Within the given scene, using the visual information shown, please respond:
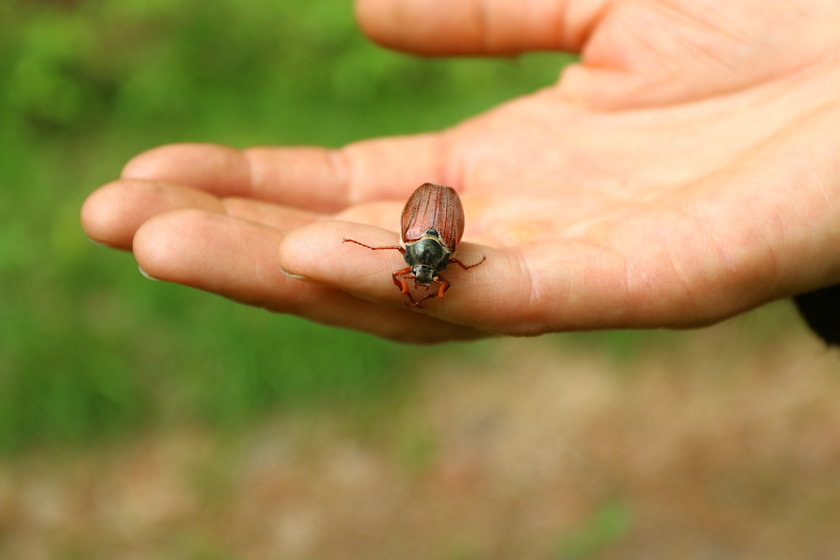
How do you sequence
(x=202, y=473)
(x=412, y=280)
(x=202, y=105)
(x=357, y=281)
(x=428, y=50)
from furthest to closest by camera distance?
(x=202, y=105) → (x=202, y=473) → (x=428, y=50) → (x=412, y=280) → (x=357, y=281)

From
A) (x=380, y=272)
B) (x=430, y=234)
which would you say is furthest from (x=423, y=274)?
(x=380, y=272)

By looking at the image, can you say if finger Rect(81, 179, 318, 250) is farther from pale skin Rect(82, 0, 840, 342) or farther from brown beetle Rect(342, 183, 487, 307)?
brown beetle Rect(342, 183, 487, 307)

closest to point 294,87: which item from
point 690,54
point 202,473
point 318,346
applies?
point 318,346

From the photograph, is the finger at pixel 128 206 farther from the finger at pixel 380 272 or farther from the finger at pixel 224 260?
the finger at pixel 380 272

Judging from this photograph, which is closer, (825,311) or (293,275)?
(293,275)

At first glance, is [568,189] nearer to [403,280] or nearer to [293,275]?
[403,280]

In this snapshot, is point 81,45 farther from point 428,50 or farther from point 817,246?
point 817,246

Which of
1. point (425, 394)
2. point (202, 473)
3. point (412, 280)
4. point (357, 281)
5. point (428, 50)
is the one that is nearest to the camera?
point (357, 281)
